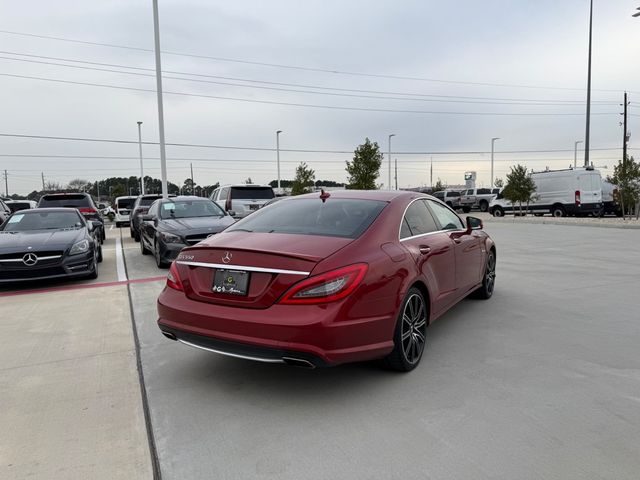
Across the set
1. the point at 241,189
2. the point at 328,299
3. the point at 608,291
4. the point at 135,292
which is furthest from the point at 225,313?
the point at 241,189

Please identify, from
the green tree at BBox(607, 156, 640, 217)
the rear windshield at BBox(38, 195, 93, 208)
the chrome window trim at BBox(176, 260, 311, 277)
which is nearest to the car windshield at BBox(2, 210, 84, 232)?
the rear windshield at BBox(38, 195, 93, 208)

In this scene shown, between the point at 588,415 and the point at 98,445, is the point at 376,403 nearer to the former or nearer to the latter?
the point at 588,415

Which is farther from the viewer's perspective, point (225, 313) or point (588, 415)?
point (225, 313)

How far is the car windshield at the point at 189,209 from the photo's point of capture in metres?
10.5

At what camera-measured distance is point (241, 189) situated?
16.1 meters

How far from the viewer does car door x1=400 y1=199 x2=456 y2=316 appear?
13.9ft

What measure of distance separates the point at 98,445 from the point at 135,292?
15.4 feet

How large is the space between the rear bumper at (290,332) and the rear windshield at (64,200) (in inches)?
539

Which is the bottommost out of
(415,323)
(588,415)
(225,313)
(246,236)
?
(588,415)

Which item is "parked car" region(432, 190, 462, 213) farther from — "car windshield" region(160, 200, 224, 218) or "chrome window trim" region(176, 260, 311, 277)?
"chrome window trim" region(176, 260, 311, 277)

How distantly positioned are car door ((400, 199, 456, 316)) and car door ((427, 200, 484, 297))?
172 millimetres

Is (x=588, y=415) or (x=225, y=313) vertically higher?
(x=225, y=313)

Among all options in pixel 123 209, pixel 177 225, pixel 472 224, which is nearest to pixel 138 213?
pixel 177 225

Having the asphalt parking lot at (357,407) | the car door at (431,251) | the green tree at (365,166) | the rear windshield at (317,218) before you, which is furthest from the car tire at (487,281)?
the green tree at (365,166)
